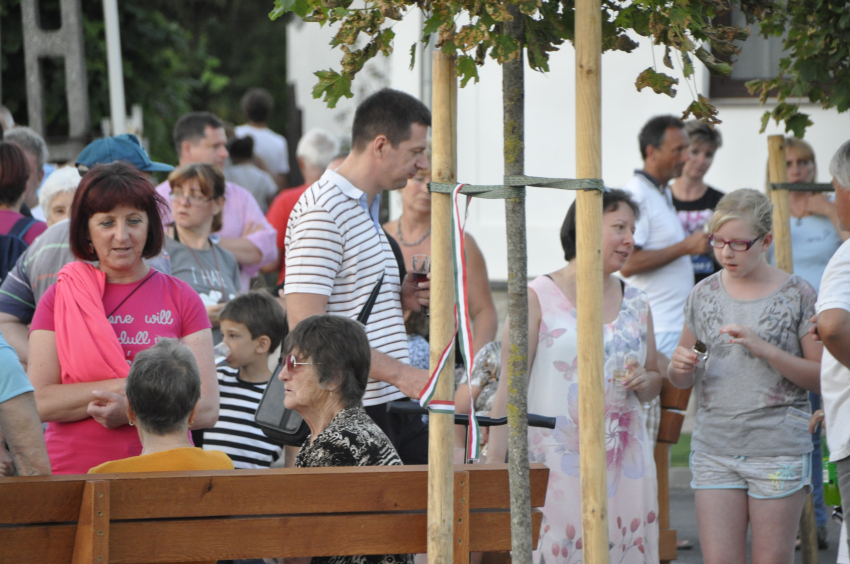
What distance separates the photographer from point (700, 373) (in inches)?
159

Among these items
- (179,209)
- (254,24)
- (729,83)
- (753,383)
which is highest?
(254,24)

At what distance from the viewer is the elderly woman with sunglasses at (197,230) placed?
17.6 ft

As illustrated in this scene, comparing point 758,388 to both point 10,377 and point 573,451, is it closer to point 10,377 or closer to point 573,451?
point 573,451

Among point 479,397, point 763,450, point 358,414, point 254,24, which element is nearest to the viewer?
point 358,414

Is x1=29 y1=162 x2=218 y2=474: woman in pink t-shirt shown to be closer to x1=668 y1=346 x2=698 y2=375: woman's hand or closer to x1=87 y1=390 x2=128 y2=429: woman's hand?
x1=87 y1=390 x2=128 y2=429: woman's hand

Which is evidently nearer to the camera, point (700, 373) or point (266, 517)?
point (266, 517)

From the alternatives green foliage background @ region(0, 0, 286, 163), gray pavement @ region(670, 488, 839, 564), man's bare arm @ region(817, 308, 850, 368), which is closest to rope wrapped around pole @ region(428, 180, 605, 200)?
man's bare arm @ region(817, 308, 850, 368)

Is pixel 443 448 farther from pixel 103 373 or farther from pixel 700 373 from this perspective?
pixel 700 373

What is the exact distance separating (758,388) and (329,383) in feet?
5.75

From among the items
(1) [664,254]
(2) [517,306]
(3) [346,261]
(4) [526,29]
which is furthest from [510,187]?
(1) [664,254]

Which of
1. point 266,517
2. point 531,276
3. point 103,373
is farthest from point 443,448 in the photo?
point 531,276

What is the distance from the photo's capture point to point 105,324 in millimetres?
3359

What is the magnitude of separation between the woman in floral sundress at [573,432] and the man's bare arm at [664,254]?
190cm

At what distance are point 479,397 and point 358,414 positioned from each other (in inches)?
61.6
